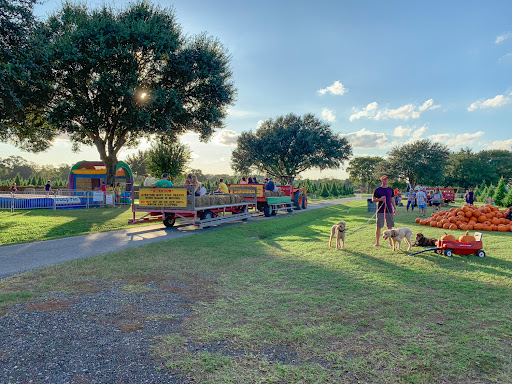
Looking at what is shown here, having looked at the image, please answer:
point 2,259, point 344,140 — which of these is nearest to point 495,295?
point 2,259

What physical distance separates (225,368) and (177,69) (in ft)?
76.8

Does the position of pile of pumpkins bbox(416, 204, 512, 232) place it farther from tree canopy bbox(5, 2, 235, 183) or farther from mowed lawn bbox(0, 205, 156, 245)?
tree canopy bbox(5, 2, 235, 183)

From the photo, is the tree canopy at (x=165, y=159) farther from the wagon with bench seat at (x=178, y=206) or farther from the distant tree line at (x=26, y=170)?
the distant tree line at (x=26, y=170)

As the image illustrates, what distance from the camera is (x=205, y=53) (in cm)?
2369

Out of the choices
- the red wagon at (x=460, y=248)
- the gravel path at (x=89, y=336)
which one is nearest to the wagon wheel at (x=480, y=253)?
the red wagon at (x=460, y=248)

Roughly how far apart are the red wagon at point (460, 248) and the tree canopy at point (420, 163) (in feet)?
178

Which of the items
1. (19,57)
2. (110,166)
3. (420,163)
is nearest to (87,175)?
(110,166)

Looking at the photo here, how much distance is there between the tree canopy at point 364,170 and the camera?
90.1 metres

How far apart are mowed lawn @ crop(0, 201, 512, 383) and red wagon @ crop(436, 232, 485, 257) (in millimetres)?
264

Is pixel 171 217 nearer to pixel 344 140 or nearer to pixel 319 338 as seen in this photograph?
pixel 319 338

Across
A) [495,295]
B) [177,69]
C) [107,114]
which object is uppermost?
[177,69]

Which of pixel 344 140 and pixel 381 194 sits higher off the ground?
pixel 344 140

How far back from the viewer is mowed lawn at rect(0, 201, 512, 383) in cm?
305

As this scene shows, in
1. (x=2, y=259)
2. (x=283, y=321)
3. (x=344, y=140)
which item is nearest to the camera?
(x=283, y=321)
